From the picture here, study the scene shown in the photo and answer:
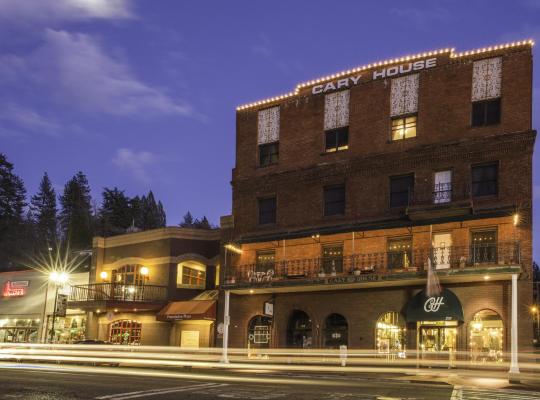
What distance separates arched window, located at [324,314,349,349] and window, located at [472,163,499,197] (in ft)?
30.1

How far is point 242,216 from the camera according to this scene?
3712 cm

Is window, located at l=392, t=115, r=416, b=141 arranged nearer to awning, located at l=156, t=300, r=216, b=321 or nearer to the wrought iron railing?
the wrought iron railing

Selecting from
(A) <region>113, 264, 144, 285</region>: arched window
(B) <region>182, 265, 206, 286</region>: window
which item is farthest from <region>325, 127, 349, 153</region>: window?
(A) <region>113, 264, 144, 285</region>: arched window

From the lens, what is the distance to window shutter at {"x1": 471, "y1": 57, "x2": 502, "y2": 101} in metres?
30.0

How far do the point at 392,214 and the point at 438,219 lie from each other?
3008 millimetres

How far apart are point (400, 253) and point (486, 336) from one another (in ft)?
18.0

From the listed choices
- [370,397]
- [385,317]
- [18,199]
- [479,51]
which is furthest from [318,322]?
[18,199]

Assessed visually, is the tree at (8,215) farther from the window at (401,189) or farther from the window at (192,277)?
the window at (401,189)

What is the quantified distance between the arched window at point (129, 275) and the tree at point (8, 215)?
147ft

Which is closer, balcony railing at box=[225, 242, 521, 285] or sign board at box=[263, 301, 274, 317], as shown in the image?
balcony railing at box=[225, 242, 521, 285]

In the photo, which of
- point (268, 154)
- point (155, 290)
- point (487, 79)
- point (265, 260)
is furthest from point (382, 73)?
point (155, 290)

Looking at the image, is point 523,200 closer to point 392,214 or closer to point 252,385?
point 392,214

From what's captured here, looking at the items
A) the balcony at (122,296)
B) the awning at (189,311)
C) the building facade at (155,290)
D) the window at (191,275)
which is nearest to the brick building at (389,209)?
the awning at (189,311)

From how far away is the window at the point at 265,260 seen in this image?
35.2 m
